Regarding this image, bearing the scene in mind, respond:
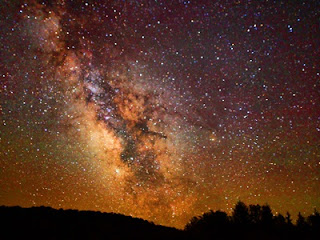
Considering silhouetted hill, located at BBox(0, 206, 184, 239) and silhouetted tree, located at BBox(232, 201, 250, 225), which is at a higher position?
silhouetted tree, located at BBox(232, 201, 250, 225)

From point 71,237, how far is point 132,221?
3902mm

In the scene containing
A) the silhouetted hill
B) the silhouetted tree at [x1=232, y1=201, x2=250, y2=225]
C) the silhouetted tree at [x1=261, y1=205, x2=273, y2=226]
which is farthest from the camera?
the silhouetted tree at [x1=261, y1=205, x2=273, y2=226]

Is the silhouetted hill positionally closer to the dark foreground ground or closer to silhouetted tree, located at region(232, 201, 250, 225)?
the dark foreground ground

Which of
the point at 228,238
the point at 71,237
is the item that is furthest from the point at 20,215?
the point at 228,238

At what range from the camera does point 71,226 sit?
1066cm

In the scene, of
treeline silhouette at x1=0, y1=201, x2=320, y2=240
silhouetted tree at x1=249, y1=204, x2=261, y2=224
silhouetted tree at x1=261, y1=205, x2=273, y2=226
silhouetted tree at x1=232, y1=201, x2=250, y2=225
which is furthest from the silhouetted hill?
silhouetted tree at x1=261, y1=205, x2=273, y2=226

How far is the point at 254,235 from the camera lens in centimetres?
1514

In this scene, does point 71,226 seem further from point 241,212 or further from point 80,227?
point 241,212

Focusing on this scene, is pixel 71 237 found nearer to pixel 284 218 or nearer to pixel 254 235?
pixel 254 235

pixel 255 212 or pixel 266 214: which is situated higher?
pixel 255 212

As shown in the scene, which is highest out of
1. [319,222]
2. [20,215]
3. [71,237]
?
[319,222]

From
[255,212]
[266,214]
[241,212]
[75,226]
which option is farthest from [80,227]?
[266,214]

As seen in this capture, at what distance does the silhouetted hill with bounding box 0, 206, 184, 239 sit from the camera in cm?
942

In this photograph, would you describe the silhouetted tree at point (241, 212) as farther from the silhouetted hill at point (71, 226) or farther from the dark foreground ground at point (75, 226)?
the silhouetted hill at point (71, 226)
